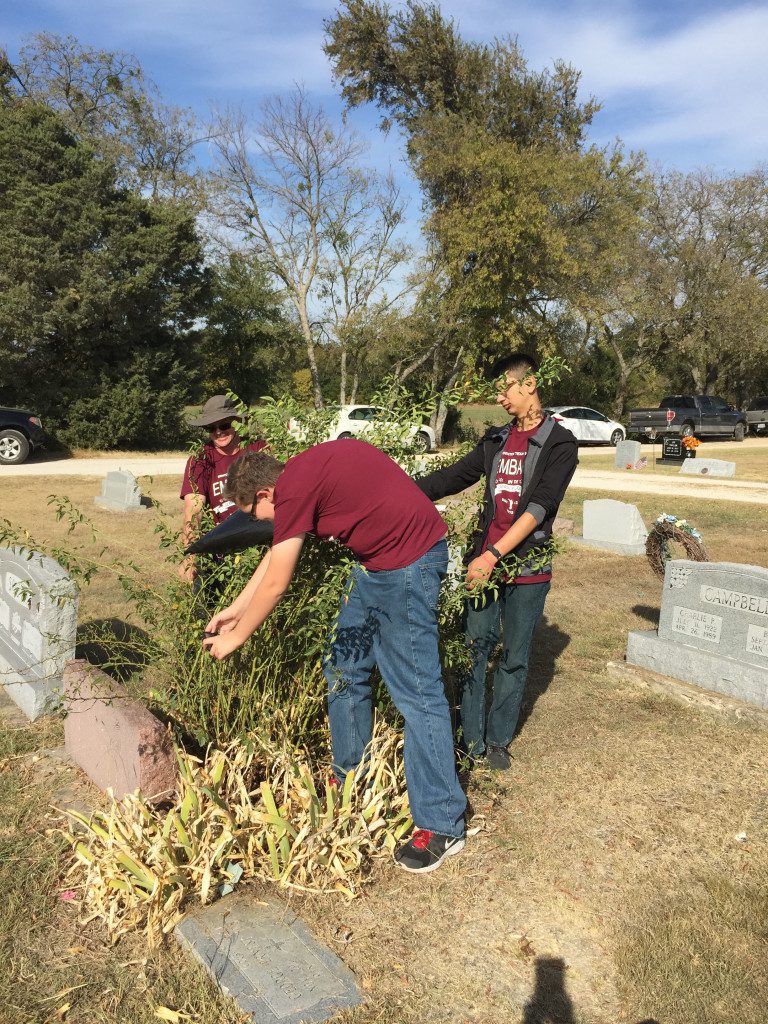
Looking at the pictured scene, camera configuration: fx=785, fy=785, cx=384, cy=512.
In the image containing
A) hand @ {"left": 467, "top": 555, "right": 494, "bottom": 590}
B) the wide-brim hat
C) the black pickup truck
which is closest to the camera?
hand @ {"left": 467, "top": 555, "right": 494, "bottom": 590}

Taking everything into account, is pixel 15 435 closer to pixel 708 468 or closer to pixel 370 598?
pixel 708 468

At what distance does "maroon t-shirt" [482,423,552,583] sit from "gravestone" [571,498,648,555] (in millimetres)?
5828

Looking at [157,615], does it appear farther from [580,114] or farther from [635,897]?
[580,114]

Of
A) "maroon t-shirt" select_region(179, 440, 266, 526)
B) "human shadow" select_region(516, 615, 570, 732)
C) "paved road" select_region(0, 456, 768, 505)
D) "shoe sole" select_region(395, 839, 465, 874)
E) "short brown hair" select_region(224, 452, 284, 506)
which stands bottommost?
"paved road" select_region(0, 456, 768, 505)

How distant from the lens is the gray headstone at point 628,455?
62.8 feet

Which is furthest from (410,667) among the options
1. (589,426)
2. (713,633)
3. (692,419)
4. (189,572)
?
(692,419)

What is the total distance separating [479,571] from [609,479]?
14.2m

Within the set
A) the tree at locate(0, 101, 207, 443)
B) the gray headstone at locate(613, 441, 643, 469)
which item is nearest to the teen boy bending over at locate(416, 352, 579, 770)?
the gray headstone at locate(613, 441, 643, 469)

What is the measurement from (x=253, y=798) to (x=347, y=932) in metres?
0.69

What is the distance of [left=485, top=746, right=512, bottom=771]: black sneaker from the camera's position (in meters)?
3.74

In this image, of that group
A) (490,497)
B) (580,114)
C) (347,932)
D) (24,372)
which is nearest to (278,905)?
(347,932)

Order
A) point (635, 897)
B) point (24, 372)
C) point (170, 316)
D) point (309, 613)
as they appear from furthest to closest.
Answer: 1. point (170, 316)
2. point (24, 372)
3. point (309, 613)
4. point (635, 897)

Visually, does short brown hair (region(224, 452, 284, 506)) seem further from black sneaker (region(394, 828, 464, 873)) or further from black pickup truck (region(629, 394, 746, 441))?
black pickup truck (region(629, 394, 746, 441))

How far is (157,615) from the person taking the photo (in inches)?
139
